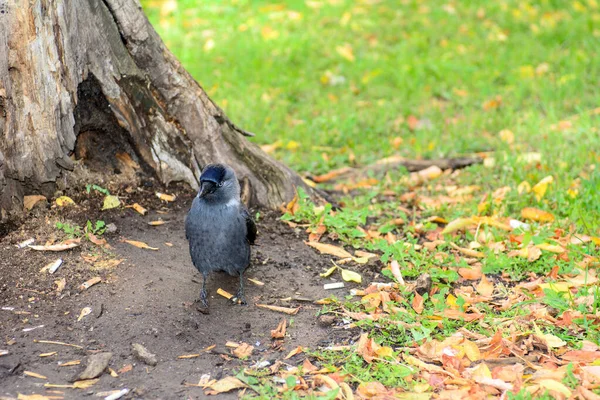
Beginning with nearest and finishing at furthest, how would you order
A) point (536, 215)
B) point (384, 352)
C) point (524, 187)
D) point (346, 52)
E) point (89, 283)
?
point (384, 352), point (89, 283), point (536, 215), point (524, 187), point (346, 52)

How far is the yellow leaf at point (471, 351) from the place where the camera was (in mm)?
3830

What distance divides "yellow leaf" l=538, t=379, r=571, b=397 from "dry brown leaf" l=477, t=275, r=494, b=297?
1.17 meters

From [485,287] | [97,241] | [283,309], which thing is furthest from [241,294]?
[485,287]

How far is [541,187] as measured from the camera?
5.96m

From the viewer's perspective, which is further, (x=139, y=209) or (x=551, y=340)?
(x=139, y=209)

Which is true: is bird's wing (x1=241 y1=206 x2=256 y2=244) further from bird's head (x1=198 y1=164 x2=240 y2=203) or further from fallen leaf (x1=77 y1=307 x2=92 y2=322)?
fallen leaf (x1=77 y1=307 x2=92 y2=322)

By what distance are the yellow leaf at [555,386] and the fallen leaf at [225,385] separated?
58.3 inches

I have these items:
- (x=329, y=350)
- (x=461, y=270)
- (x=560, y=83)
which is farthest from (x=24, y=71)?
(x=560, y=83)

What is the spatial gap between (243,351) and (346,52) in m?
6.32

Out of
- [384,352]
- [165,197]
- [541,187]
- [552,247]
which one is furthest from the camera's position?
[541,187]

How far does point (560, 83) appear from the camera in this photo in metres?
8.30

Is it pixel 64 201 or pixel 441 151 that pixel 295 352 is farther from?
pixel 441 151

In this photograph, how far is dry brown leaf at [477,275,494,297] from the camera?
184 inches

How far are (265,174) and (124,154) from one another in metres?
1.11
